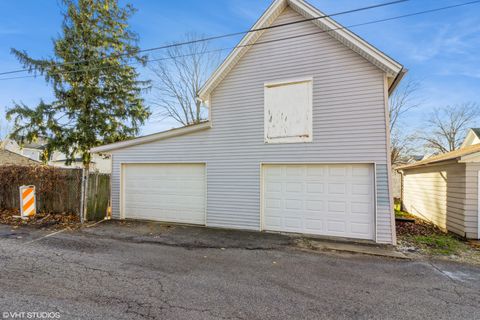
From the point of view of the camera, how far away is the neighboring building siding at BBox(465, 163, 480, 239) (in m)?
7.13

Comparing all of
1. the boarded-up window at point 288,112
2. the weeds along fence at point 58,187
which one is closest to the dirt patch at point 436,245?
the boarded-up window at point 288,112

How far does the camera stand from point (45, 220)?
870 cm

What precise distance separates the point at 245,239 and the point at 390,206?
3.88 meters

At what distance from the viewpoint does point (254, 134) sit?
25.6 ft

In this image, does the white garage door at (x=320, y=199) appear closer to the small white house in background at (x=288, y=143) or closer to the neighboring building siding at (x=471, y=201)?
the small white house in background at (x=288, y=143)

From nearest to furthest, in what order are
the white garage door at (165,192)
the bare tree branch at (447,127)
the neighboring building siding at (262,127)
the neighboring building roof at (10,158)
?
the neighboring building siding at (262,127), the white garage door at (165,192), the neighboring building roof at (10,158), the bare tree branch at (447,127)

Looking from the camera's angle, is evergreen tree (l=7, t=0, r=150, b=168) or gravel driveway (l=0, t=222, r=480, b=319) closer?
gravel driveway (l=0, t=222, r=480, b=319)

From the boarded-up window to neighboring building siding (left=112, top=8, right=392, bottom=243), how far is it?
175 millimetres

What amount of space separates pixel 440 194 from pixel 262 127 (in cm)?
700

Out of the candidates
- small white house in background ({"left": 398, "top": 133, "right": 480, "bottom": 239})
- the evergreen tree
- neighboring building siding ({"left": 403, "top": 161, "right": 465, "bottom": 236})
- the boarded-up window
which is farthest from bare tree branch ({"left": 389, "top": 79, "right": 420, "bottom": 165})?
the evergreen tree

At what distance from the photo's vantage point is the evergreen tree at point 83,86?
1478 cm

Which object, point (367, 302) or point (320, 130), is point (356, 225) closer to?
point (320, 130)

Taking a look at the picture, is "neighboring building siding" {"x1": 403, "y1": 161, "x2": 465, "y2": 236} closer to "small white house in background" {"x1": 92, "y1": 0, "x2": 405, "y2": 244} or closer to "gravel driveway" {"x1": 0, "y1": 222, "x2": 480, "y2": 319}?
"small white house in background" {"x1": 92, "y1": 0, "x2": 405, "y2": 244}

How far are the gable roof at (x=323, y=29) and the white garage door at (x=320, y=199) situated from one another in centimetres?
263
